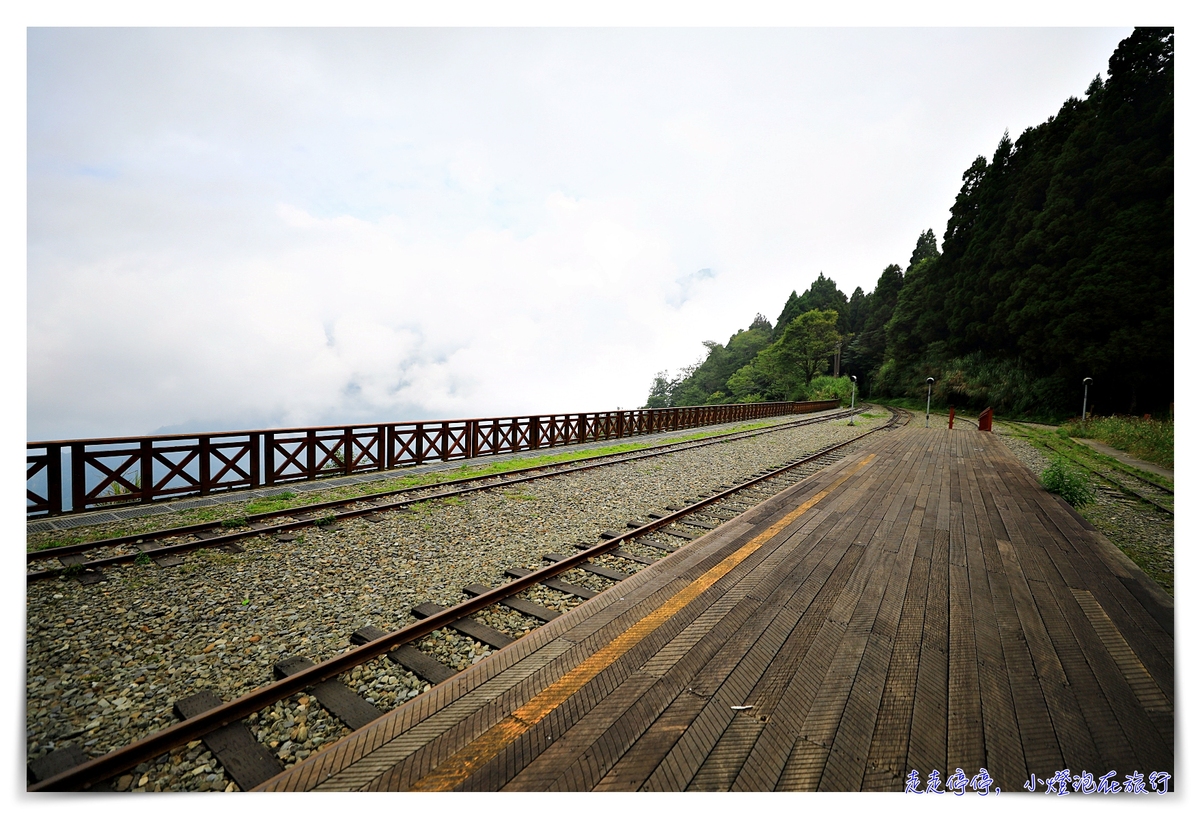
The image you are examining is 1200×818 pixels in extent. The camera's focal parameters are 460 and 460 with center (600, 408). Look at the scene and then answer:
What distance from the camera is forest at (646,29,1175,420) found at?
1931 centimetres

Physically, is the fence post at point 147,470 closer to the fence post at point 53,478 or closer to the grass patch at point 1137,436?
the fence post at point 53,478

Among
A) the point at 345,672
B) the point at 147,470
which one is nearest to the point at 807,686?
the point at 345,672

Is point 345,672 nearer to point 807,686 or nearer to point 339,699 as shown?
point 339,699

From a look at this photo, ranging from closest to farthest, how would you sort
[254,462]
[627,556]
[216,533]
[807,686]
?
[807,686] → [627,556] → [216,533] → [254,462]

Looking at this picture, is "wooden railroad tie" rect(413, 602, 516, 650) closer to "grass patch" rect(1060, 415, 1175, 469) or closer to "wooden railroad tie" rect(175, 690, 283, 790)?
"wooden railroad tie" rect(175, 690, 283, 790)

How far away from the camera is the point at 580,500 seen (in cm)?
694

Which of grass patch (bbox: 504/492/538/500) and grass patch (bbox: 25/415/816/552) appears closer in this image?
grass patch (bbox: 25/415/816/552)

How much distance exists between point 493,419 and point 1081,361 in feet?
88.6

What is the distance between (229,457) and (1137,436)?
21107 mm

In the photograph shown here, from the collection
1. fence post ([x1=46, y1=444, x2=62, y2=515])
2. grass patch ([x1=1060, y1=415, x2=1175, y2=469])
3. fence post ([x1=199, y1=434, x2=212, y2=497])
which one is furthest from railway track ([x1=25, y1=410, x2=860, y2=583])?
grass patch ([x1=1060, y1=415, x2=1175, y2=469])

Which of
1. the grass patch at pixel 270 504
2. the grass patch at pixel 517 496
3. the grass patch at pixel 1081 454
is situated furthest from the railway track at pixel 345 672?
the grass patch at pixel 1081 454

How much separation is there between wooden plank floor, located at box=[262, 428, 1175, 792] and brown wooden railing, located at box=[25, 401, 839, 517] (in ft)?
18.2

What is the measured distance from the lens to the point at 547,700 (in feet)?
6.79

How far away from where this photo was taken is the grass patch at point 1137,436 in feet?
34.3
